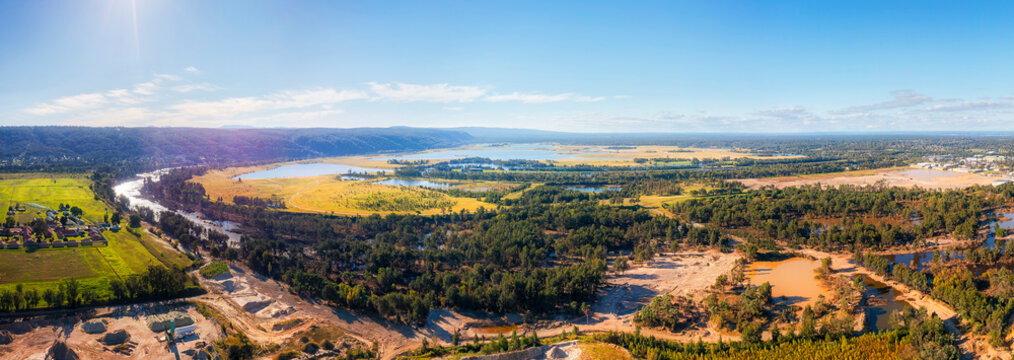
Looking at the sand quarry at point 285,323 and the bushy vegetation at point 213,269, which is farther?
the bushy vegetation at point 213,269

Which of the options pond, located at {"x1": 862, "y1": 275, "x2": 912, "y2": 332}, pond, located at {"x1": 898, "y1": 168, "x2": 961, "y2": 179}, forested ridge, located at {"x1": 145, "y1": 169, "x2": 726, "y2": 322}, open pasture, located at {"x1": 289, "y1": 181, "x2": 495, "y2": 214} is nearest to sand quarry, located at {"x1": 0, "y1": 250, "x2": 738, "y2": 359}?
forested ridge, located at {"x1": 145, "y1": 169, "x2": 726, "y2": 322}

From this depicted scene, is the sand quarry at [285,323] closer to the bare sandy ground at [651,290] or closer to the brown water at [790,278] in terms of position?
the bare sandy ground at [651,290]

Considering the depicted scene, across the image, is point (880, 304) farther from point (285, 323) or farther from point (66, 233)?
point (66, 233)

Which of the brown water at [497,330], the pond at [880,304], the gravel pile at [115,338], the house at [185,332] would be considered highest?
the pond at [880,304]

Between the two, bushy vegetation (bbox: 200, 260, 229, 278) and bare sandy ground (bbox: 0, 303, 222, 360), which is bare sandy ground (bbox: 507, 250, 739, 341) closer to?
bare sandy ground (bbox: 0, 303, 222, 360)

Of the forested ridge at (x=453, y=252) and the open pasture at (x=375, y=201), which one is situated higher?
the open pasture at (x=375, y=201)

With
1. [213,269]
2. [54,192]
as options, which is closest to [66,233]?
[213,269]

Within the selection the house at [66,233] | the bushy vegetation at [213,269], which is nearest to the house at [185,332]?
the bushy vegetation at [213,269]

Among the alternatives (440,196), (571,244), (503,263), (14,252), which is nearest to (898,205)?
(571,244)
